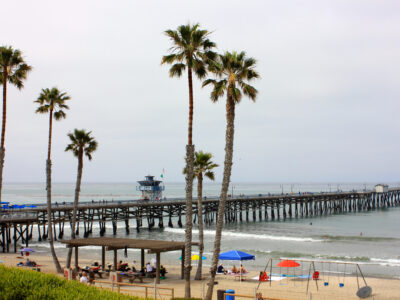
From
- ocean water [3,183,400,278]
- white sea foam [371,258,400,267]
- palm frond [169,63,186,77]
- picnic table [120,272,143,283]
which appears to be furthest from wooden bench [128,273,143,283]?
white sea foam [371,258,400,267]

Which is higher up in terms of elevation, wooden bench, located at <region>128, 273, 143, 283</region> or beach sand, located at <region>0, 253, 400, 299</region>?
wooden bench, located at <region>128, 273, 143, 283</region>

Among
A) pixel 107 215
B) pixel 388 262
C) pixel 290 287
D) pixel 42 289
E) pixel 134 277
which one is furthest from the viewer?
pixel 107 215

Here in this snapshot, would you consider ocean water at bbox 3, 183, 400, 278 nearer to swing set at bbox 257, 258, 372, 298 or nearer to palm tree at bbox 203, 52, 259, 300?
swing set at bbox 257, 258, 372, 298

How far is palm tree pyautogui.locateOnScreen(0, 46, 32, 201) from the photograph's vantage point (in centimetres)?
2454

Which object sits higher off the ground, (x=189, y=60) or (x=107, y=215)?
(x=189, y=60)

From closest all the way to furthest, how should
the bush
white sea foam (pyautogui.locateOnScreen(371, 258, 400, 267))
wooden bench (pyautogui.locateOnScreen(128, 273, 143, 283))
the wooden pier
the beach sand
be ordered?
the bush, the beach sand, wooden bench (pyautogui.locateOnScreen(128, 273, 143, 283)), white sea foam (pyautogui.locateOnScreen(371, 258, 400, 267)), the wooden pier

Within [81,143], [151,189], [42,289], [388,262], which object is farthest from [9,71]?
[151,189]

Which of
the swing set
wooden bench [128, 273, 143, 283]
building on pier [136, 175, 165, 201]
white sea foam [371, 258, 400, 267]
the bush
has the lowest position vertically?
white sea foam [371, 258, 400, 267]

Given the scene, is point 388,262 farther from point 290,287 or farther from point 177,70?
point 177,70

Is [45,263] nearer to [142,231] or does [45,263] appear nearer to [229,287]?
[229,287]

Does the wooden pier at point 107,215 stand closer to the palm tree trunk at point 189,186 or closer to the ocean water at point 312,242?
the ocean water at point 312,242

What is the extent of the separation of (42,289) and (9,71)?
1709 centimetres

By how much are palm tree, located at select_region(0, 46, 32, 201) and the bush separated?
1316 cm

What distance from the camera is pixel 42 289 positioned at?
11.7 metres
